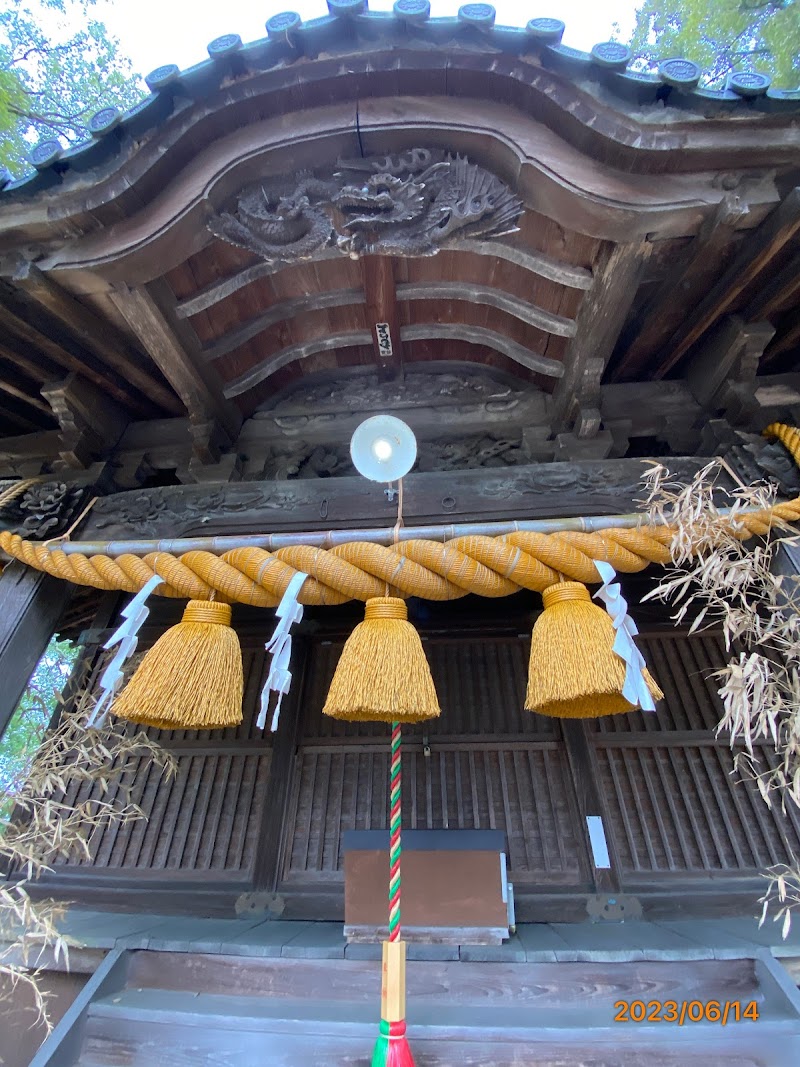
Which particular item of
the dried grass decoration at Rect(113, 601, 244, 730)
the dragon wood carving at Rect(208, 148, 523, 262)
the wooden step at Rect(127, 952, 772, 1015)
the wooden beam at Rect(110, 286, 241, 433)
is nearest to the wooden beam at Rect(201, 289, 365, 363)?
the wooden beam at Rect(110, 286, 241, 433)

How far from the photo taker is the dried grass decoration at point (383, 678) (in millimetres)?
1840

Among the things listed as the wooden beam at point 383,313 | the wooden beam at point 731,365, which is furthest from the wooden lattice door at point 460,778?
the wooden beam at point 383,313

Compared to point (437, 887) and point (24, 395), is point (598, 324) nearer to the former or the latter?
point (437, 887)

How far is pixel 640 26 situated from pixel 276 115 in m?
7.23

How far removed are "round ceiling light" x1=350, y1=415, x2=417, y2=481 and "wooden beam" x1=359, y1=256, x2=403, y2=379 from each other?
99 centimetres

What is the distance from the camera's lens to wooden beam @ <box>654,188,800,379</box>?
218cm

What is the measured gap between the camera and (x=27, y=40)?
22.4 ft

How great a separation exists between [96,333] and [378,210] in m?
1.49

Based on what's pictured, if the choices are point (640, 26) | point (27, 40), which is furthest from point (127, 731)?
point (640, 26)

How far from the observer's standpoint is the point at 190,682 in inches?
79.8

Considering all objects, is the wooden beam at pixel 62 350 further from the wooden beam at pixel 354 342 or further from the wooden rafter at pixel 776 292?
the wooden rafter at pixel 776 292

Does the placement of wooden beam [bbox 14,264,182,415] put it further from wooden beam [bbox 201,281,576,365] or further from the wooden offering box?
the wooden offering box

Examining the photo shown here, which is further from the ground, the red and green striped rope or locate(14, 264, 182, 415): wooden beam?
locate(14, 264, 182, 415): wooden beam

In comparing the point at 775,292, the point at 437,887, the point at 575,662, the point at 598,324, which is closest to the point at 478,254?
the point at 598,324
